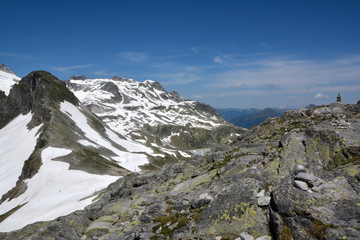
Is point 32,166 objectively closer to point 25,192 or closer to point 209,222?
point 25,192

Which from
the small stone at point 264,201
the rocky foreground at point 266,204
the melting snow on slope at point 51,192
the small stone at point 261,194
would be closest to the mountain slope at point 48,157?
the melting snow on slope at point 51,192

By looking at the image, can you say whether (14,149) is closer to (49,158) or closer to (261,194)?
(49,158)

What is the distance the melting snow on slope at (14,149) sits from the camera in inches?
2819

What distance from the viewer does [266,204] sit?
37.7 ft

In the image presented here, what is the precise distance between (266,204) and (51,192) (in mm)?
56106

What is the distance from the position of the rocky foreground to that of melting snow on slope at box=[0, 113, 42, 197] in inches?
2831

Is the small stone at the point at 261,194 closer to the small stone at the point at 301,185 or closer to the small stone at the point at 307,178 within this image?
the small stone at the point at 301,185

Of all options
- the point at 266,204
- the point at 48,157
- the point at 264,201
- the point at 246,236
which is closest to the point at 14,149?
the point at 48,157

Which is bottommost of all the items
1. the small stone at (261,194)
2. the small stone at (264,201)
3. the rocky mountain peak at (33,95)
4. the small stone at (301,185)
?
the small stone at (264,201)

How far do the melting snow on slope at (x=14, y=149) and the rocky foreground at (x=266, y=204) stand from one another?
236 feet

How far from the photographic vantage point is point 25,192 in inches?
2203

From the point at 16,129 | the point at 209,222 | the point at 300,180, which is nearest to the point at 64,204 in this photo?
the point at 209,222

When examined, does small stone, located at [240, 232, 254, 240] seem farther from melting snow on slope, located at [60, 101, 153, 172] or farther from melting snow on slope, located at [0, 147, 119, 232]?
melting snow on slope, located at [60, 101, 153, 172]

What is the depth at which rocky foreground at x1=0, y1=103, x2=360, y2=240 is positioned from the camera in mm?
9812
